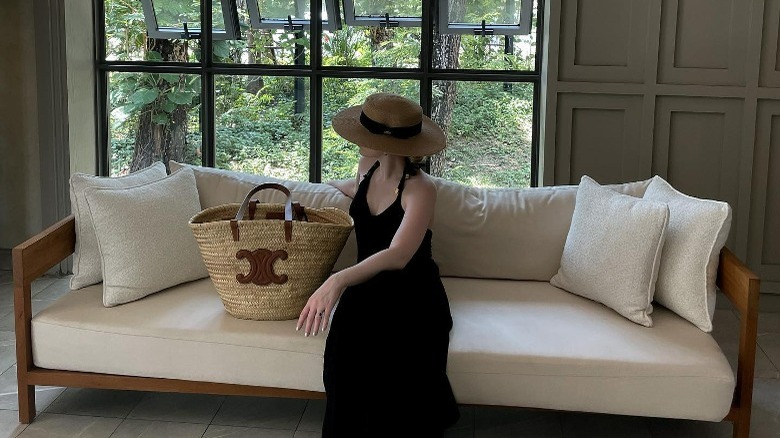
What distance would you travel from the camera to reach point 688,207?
→ 10.6ft

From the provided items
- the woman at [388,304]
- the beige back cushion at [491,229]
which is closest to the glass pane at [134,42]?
the beige back cushion at [491,229]

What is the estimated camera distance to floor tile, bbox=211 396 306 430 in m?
3.30

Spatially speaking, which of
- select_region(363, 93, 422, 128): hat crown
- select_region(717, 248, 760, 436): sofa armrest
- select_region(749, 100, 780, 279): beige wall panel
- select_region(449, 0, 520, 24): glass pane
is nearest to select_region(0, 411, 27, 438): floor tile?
select_region(363, 93, 422, 128): hat crown

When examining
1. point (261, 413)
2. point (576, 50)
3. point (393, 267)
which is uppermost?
point (576, 50)

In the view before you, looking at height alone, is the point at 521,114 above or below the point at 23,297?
above

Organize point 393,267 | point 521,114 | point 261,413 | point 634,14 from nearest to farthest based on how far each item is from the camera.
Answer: point 393,267 → point 261,413 → point 634,14 → point 521,114

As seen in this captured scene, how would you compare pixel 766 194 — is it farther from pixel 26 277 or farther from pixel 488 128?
pixel 26 277

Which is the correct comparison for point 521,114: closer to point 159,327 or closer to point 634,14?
point 634,14

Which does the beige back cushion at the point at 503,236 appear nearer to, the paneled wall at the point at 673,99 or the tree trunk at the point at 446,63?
the paneled wall at the point at 673,99

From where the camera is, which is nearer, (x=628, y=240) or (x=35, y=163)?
(x=628, y=240)

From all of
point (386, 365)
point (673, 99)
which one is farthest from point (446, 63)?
point (386, 365)

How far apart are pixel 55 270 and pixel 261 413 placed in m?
2.21

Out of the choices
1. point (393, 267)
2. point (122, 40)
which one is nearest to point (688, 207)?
point (393, 267)

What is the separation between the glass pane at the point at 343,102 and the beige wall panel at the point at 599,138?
0.79 metres
